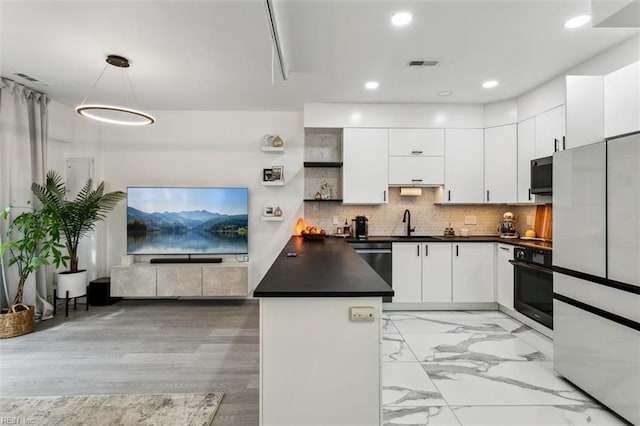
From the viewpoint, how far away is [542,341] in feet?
10.6

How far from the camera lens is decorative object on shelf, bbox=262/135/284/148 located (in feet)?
15.0

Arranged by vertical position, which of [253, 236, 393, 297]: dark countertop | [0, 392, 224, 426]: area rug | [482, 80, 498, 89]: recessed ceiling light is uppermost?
[482, 80, 498, 89]: recessed ceiling light

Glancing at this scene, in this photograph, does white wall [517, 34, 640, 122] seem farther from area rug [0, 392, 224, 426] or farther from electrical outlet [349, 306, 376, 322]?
area rug [0, 392, 224, 426]

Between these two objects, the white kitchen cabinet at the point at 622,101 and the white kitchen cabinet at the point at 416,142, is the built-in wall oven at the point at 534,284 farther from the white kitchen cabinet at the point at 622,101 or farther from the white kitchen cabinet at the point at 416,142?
the white kitchen cabinet at the point at 416,142

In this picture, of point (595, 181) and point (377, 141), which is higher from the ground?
point (377, 141)

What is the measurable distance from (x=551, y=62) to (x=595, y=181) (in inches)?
65.7

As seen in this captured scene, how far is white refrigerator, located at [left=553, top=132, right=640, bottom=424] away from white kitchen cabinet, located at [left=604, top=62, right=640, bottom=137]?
642mm

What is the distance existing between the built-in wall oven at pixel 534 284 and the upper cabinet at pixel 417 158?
4.67ft

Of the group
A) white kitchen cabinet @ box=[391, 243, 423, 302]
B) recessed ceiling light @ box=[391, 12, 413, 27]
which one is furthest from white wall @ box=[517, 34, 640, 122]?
white kitchen cabinet @ box=[391, 243, 423, 302]

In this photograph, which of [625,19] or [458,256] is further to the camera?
[458,256]

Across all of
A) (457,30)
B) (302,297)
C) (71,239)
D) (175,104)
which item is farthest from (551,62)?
(71,239)

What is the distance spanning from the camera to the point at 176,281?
428cm

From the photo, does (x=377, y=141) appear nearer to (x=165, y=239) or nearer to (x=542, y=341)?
(x=542, y=341)

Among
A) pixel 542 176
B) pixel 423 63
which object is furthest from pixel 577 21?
pixel 542 176
